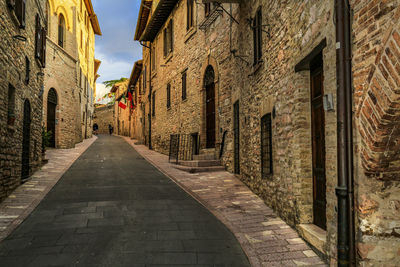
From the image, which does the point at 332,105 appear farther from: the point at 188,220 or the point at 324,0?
the point at 188,220

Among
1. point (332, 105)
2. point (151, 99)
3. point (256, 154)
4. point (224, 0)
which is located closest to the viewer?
point (332, 105)

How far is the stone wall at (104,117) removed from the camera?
53312 millimetres

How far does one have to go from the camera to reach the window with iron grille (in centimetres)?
1811

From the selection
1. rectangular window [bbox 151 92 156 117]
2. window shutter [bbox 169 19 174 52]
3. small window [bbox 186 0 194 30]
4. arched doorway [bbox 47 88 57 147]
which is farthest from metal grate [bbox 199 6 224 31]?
arched doorway [bbox 47 88 57 147]

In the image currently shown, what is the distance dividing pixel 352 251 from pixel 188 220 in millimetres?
3053

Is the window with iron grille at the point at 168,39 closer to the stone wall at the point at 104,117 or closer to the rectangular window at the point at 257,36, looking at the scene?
the rectangular window at the point at 257,36

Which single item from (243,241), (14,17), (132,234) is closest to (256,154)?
(243,241)

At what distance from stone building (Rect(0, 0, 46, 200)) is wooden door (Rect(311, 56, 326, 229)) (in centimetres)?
618

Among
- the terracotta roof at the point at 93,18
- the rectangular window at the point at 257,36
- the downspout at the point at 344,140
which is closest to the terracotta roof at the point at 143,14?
the terracotta roof at the point at 93,18

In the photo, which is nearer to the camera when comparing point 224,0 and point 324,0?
point 324,0

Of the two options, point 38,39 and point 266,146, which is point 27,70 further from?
point 266,146

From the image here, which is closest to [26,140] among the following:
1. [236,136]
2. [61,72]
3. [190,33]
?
[236,136]

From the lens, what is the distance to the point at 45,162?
1271 centimetres

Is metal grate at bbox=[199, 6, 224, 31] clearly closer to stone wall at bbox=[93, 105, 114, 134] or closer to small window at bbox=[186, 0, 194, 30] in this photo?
small window at bbox=[186, 0, 194, 30]
